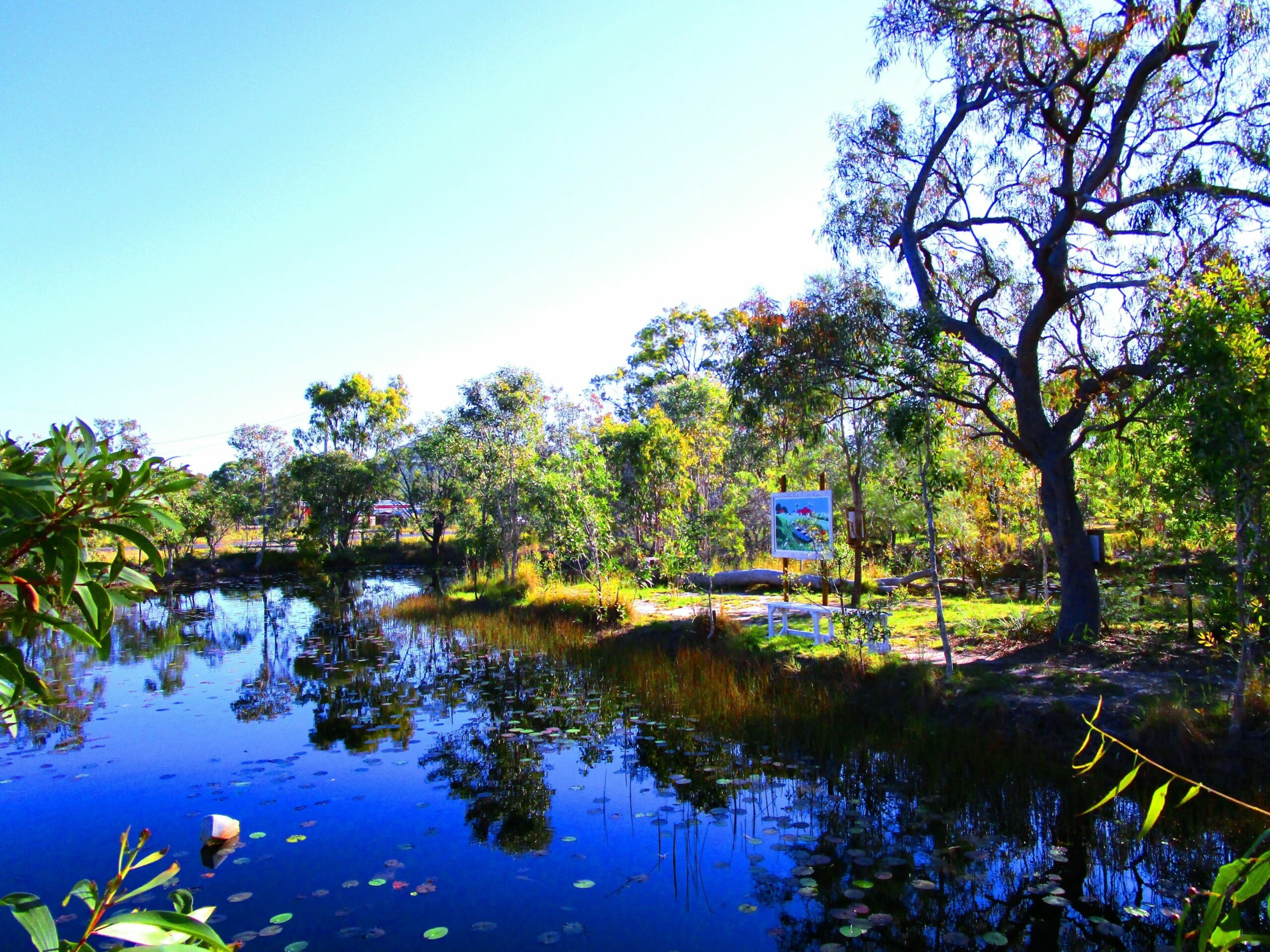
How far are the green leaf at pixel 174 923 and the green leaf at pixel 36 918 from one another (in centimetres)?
A: 5

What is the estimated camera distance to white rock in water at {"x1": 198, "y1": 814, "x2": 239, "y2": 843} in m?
5.65

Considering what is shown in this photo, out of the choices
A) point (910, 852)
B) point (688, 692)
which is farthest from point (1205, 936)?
point (688, 692)

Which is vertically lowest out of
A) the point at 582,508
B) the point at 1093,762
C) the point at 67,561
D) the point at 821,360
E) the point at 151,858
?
the point at 151,858

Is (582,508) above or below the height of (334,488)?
below

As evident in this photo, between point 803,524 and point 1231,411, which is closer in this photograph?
point 1231,411

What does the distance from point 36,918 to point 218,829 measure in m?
5.62

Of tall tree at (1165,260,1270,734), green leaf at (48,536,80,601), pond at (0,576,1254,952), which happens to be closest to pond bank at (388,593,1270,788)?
A: pond at (0,576,1254,952)

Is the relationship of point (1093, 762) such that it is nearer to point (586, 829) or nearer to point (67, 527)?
point (67, 527)

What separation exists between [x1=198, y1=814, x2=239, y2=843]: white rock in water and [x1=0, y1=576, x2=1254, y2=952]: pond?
10cm

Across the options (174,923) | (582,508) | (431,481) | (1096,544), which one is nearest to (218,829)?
(174,923)

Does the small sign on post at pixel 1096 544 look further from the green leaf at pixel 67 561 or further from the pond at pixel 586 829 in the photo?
the green leaf at pixel 67 561

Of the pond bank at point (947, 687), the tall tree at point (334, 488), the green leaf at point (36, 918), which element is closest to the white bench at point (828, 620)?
the pond bank at point (947, 687)

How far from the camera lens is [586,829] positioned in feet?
19.2

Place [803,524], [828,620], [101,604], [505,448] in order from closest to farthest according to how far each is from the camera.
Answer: [101,604], [828,620], [803,524], [505,448]
